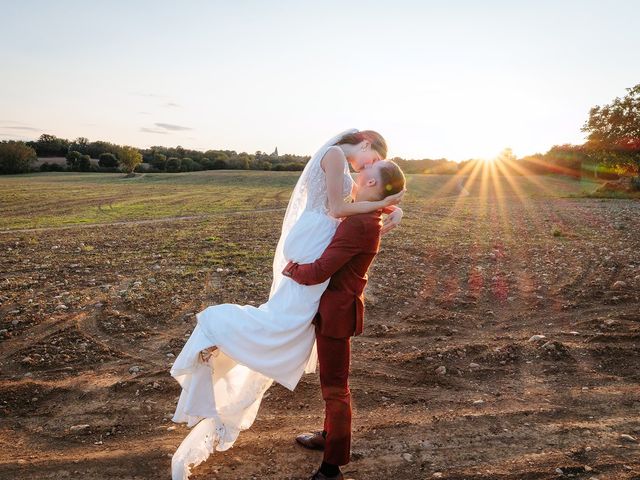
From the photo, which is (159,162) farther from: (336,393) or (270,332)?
(336,393)

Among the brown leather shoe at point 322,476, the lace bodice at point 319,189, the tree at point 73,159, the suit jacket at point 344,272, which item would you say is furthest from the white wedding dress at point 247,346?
the tree at point 73,159

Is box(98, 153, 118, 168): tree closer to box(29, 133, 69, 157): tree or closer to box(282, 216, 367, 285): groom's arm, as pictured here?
box(29, 133, 69, 157): tree

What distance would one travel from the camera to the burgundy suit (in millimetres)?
3705

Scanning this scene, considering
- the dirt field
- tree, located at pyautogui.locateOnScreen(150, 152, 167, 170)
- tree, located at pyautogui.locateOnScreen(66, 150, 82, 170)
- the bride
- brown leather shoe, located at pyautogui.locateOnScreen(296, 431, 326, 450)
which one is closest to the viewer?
the bride

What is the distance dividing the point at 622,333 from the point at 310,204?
18.2ft

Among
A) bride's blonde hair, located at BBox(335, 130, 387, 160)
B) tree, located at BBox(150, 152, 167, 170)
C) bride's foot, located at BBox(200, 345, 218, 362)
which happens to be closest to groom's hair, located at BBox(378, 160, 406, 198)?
bride's blonde hair, located at BBox(335, 130, 387, 160)

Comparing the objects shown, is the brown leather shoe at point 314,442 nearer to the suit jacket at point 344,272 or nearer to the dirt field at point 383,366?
the dirt field at point 383,366

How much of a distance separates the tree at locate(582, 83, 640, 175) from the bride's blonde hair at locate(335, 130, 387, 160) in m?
39.7

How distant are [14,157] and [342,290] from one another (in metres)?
69.5

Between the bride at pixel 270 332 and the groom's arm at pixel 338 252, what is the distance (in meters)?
0.13

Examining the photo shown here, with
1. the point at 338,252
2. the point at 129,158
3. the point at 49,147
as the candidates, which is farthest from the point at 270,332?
the point at 49,147

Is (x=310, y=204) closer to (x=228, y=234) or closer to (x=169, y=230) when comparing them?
(x=228, y=234)

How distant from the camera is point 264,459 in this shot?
14.5ft

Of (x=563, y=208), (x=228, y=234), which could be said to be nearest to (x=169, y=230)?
(x=228, y=234)
